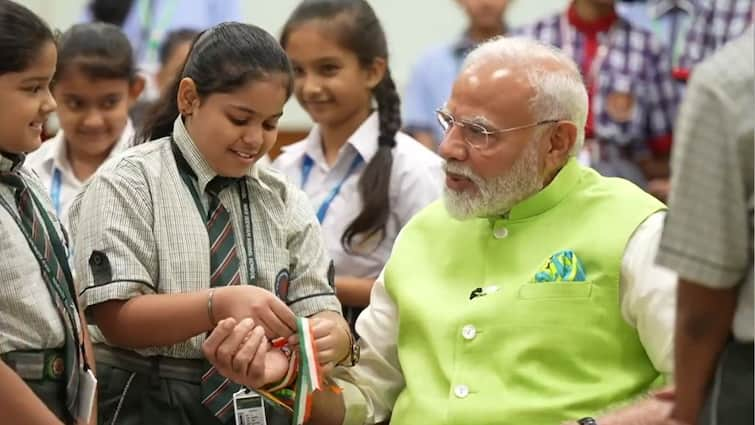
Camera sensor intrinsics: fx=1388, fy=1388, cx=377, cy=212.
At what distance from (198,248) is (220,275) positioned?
0.07 meters

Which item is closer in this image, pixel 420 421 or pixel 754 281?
pixel 754 281

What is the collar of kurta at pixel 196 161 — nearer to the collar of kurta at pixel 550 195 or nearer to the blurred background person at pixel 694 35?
the collar of kurta at pixel 550 195

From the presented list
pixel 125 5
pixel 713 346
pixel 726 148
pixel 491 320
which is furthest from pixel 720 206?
pixel 125 5

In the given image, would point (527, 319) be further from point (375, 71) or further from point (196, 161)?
point (375, 71)

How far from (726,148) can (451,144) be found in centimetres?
97

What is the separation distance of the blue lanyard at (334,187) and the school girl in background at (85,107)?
47 centimetres

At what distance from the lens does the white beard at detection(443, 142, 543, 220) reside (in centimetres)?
266

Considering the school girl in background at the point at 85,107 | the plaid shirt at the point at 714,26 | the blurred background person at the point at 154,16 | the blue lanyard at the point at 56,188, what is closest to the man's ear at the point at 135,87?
the school girl in background at the point at 85,107

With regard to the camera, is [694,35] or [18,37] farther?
[694,35]

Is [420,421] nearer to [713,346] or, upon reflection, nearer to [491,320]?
[491,320]

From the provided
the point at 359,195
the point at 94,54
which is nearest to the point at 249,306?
the point at 359,195

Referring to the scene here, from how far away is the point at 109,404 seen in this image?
8.59 ft

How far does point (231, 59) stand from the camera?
258cm

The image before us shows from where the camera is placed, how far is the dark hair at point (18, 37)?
7.59ft
